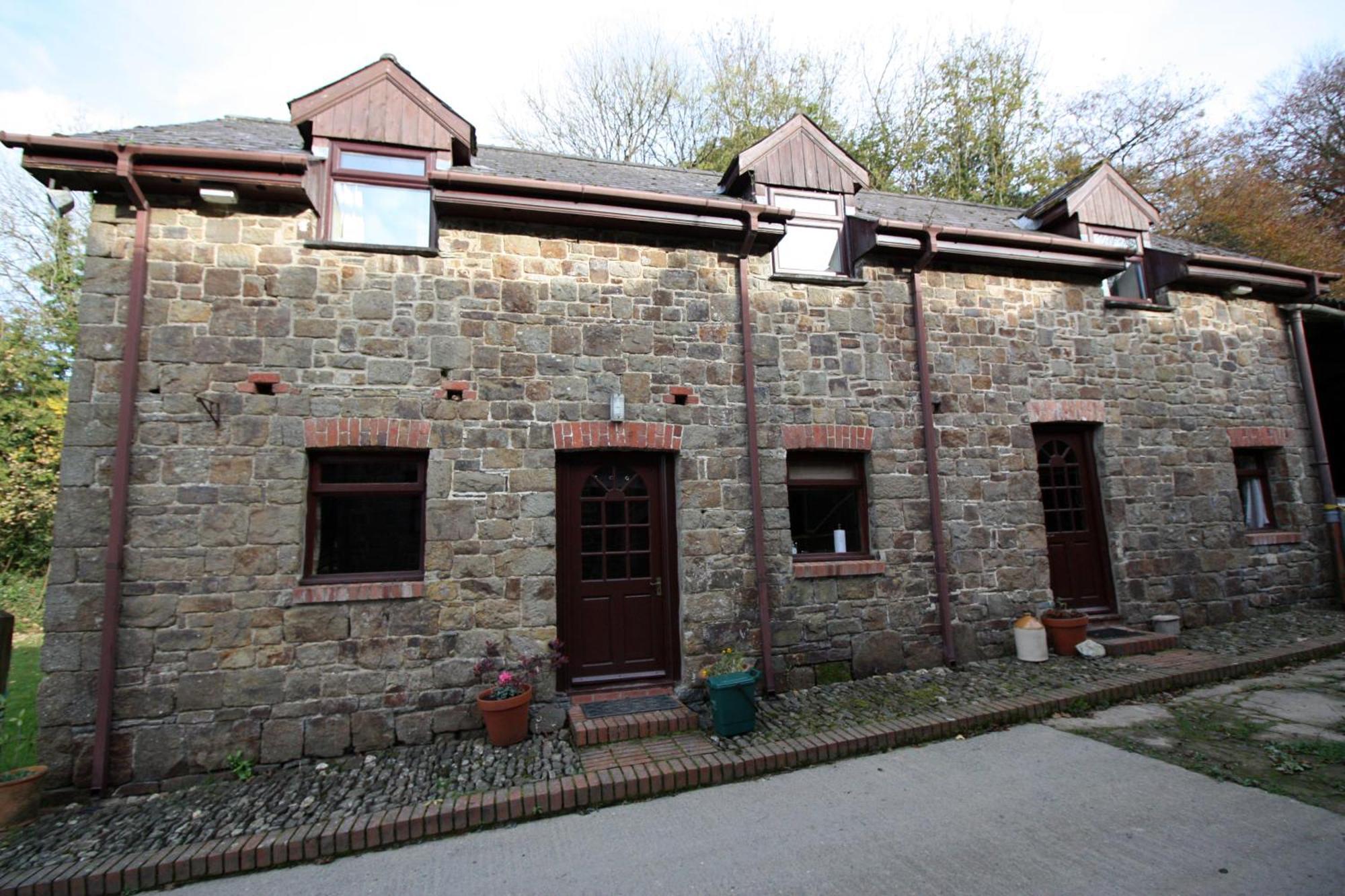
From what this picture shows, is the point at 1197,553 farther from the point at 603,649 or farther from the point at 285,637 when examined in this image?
the point at 285,637

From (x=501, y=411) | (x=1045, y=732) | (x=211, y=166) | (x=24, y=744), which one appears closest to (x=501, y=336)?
(x=501, y=411)

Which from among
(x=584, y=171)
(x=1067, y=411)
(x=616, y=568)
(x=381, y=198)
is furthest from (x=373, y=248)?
(x=1067, y=411)

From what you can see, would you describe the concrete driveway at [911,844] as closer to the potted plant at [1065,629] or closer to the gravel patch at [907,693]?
the gravel patch at [907,693]

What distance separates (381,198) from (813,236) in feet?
15.4

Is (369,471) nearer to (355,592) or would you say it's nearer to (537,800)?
(355,592)

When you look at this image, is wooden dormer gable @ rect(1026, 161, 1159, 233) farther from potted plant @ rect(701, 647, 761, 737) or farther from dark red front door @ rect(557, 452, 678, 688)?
potted plant @ rect(701, 647, 761, 737)

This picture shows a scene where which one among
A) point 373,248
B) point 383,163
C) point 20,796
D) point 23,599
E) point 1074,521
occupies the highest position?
point 383,163

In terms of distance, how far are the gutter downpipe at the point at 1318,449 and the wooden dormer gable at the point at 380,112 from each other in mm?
12082

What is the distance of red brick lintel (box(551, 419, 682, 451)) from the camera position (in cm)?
579

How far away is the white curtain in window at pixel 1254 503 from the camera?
8680mm

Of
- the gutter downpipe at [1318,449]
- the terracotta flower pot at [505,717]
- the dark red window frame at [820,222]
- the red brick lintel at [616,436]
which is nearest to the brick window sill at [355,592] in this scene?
the terracotta flower pot at [505,717]

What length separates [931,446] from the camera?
→ 6.82m

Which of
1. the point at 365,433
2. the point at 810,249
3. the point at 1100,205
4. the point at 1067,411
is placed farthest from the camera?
the point at 1100,205

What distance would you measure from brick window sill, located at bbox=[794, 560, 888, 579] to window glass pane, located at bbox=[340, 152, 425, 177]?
555 cm
